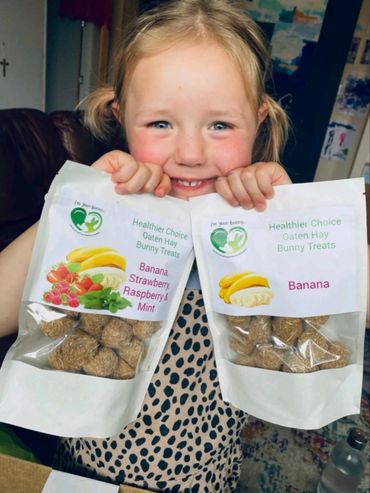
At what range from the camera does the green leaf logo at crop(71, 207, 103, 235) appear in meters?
0.45

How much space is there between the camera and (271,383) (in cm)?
50

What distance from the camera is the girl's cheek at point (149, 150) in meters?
0.51

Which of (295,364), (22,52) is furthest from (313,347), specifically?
(22,52)

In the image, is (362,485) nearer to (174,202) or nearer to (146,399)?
(146,399)

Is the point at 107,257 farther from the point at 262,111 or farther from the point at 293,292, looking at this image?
the point at 262,111

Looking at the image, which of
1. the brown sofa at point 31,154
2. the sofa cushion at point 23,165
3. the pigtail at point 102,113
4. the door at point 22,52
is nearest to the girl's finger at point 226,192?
the pigtail at point 102,113

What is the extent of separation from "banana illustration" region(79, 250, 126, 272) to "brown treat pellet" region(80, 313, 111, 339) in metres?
0.06

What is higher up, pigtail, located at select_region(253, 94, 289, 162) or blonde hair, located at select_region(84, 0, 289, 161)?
blonde hair, located at select_region(84, 0, 289, 161)

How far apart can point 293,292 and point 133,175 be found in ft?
0.80

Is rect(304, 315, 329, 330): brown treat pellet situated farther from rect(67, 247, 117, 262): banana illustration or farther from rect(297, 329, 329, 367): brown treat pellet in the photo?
rect(67, 247, 117, 262): banana illustration

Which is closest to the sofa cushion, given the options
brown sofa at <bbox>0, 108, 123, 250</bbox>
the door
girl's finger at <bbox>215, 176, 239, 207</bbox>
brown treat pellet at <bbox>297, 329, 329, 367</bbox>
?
brown sofa at <bbox>0, 108, 123, 250</bbox>

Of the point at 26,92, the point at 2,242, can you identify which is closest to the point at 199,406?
the point at 2,242

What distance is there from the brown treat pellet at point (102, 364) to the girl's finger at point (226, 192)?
24cm

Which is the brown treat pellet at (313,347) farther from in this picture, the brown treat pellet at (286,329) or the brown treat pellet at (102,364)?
the brown treat pellet at (102,364)
